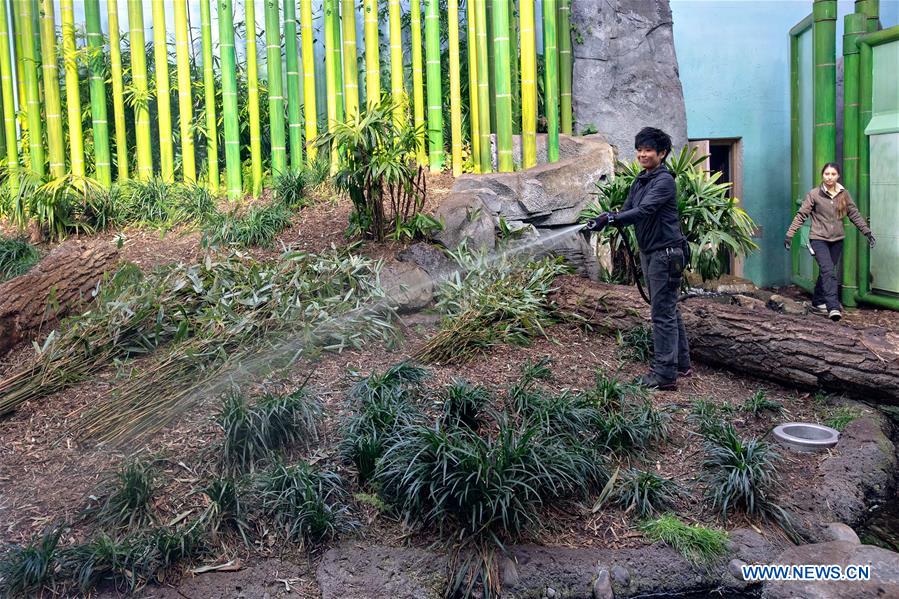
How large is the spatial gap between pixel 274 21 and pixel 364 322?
11.9 feet

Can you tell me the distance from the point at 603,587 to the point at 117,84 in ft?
22.4

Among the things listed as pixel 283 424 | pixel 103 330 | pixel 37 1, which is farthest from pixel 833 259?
pixel 37 1

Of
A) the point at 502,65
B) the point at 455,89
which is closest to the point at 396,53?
the point at 455,89

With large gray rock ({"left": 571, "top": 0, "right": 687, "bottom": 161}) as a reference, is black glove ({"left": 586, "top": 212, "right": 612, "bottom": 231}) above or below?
below

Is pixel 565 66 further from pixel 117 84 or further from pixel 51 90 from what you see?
pixel 51 90

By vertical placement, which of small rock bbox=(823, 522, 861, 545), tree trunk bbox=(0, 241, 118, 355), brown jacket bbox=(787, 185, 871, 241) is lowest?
small rock bbox=(823, 522, 861, 545)

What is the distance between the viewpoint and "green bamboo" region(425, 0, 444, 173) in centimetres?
781

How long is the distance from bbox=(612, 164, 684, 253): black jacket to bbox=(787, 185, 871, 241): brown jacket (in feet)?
9.31

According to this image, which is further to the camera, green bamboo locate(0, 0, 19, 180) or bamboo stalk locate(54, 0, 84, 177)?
green bamboo locate(0, 0, 19, 180)

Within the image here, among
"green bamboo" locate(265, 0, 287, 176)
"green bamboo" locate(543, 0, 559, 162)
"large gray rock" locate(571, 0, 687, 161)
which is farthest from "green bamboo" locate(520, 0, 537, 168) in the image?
"green bamboo" locate(265, 0, 287, 176)

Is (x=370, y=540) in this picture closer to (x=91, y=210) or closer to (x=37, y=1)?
(x=91, y=210)

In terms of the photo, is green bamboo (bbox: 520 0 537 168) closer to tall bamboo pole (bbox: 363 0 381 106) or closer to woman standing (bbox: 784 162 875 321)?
tall bamboo pole (bbox: 363 0 381 106)

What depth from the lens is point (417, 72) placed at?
26.8 feet

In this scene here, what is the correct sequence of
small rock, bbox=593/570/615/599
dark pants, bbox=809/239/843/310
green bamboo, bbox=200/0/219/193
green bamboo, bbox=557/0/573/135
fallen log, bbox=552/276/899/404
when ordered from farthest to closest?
green bamboo, bbox=557/0/573/135, green bamboo, bbox=200/0/219/193, dark pants, bbox=809/239/843/310, fallen log, bbox=552/276/899/404, small rock, bbox=593/570/615/599
